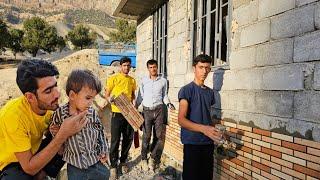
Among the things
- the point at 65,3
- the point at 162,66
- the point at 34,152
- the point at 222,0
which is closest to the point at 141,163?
the point at 162,66

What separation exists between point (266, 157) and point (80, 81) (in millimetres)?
2265

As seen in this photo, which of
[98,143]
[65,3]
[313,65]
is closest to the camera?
[98,143]

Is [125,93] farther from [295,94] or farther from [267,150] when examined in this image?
[295,94]

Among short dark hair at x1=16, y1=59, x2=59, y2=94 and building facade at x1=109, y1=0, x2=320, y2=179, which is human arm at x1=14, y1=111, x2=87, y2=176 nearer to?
short dark hair at x1=16, y1=59, x2=59, y2=94

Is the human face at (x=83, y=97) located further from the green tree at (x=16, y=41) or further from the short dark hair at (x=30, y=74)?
the green tree at (x=16, y=41)

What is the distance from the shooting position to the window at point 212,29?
5145 millimetres

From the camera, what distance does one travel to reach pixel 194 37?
625 centimetres

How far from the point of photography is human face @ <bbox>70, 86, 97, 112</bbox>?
8.01 feet

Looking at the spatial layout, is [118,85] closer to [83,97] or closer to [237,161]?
[237,161]

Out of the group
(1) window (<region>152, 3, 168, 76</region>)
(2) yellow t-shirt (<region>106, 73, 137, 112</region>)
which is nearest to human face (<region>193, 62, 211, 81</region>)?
(2) yellow t-shirt (<region>106, 73, 137, 112</region>)

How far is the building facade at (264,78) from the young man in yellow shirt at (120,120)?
45.7 inches

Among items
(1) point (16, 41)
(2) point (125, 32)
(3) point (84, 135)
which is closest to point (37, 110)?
→ (3) point (84, 135)

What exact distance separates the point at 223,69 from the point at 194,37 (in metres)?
1.45

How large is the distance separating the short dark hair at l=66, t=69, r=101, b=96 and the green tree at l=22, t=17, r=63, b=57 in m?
48.7
